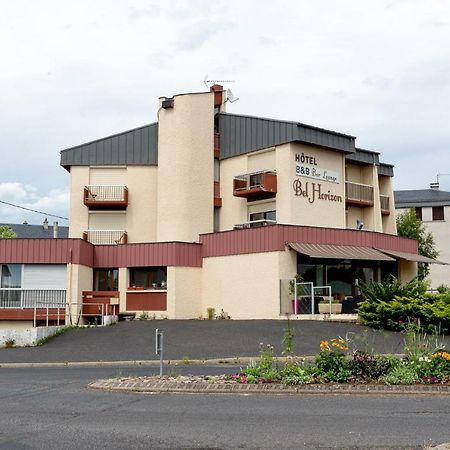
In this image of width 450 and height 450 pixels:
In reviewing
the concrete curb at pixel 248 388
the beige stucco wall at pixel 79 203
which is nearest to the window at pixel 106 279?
the beige stucco wall at pixel 79 203

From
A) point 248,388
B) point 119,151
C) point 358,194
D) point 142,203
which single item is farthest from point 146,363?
point 358,194

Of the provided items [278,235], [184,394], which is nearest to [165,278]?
[278,235]

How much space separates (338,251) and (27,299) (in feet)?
44.5

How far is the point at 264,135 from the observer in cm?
3828

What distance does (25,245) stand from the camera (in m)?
31.5

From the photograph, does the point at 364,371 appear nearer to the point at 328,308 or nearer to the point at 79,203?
the point at 328,308

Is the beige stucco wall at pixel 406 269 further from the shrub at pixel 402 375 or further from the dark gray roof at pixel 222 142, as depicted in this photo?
the shrub at pixel 402 375

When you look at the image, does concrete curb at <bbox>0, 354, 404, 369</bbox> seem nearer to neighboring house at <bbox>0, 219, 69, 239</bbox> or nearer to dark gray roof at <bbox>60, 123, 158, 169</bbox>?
dark gray roof at <bbox>60, 123, 158, 169</bbox>

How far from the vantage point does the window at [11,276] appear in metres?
31.3

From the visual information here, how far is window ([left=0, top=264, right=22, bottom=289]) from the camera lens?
3131 centimetres

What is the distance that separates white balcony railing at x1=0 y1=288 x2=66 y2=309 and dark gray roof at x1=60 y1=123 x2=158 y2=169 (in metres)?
11.7

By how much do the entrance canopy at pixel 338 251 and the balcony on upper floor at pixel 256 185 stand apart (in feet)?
16.9

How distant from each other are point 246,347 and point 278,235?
9.95 meters

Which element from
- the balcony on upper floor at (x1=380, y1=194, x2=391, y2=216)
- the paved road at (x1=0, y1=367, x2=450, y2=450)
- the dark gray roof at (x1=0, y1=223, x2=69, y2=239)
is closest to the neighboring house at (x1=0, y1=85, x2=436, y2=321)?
the balcony on upper floor at (x1=380, y1=194, x2=391, y2=216)
